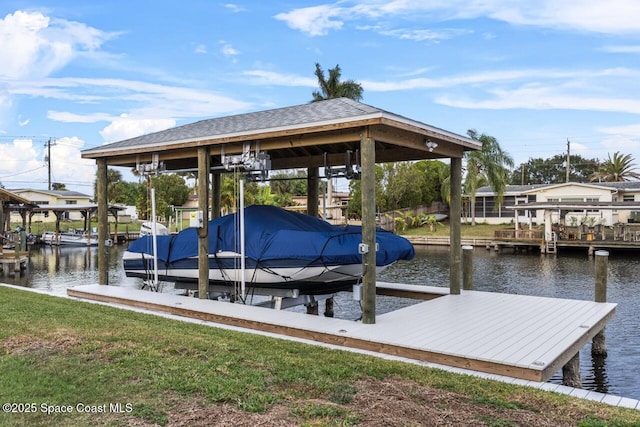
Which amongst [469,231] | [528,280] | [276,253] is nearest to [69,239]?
[469,231]

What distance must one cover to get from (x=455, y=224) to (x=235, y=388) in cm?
648

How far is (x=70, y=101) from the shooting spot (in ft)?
109

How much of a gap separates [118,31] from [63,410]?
17481 mm

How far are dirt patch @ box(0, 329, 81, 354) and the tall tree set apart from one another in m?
68.6

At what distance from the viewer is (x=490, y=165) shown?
134ft

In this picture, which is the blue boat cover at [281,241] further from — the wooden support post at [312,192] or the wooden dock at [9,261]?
the wooden dock at [9,261]

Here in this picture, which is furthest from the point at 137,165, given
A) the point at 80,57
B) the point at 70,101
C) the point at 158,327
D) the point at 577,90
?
the point at 577,90

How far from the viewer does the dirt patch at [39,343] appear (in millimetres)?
5750

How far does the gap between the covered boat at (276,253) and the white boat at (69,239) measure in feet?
92.6

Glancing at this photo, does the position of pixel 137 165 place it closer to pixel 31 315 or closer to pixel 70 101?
pixel 31 315

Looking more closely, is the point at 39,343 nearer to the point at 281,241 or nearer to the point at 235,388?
the point at 235,388

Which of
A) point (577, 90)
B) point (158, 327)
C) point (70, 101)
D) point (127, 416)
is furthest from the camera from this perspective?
point (577, 90)

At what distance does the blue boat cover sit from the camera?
8891 millimetres

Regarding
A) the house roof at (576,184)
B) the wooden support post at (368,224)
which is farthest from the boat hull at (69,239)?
the wooden support post at (368,224)
